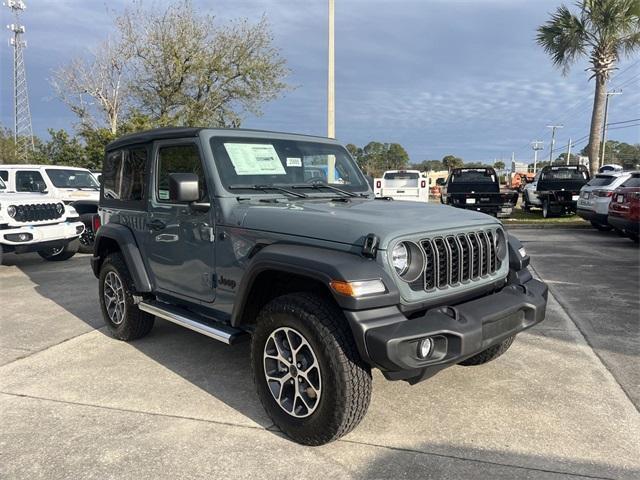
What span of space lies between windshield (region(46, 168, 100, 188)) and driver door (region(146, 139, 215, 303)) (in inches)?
331

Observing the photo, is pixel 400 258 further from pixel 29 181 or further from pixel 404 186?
pixel 404 186

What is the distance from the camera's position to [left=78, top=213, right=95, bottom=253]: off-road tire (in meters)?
10.3

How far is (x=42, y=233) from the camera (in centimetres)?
867

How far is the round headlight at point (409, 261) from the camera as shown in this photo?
9.41 feet

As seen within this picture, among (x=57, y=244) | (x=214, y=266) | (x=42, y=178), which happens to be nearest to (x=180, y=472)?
(x=214, y=266)

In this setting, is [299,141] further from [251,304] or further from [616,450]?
[616,450]

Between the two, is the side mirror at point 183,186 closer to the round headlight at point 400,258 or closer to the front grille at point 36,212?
the round headlight at point 400,258

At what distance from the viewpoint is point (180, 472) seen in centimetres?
275

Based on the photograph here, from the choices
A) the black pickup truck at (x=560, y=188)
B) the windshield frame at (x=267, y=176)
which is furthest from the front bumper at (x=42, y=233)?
the black pickup truck at (x=560, y=188)

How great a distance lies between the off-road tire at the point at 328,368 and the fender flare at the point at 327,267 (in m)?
0.16

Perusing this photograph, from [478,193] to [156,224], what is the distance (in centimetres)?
1398

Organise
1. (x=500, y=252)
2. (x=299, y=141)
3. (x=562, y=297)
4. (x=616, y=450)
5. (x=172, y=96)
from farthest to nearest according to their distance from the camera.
A: (x=172, y=96) → (x=562, y=297) → (x=299, y=141) → (x=500, y=252) → (x=616, y=450)

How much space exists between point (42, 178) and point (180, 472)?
10.3 m

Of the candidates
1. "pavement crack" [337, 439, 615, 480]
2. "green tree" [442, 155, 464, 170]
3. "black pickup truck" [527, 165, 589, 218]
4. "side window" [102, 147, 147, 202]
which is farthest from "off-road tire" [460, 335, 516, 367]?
"green tree" [442, 155, 464, 170]
